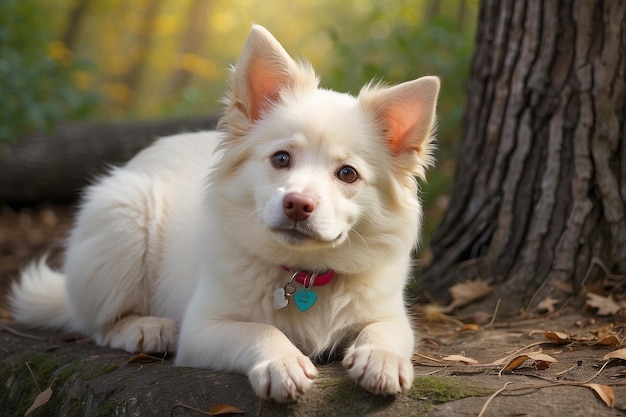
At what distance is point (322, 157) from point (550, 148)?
1909mm

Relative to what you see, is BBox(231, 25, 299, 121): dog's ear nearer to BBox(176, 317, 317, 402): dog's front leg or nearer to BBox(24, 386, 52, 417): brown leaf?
BBox(176, 317, 317, 402): dog's front leg

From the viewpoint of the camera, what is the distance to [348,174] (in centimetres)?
312

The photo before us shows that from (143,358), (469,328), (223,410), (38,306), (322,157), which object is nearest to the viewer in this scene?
(223,410)

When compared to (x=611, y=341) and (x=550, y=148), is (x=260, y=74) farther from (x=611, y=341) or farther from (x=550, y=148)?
(x=611, y=341)

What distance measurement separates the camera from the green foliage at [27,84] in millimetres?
6910

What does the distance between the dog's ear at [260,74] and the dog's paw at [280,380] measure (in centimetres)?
132

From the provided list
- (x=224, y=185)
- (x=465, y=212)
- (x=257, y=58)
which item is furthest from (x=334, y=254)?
Answer: (x=465, y=212)


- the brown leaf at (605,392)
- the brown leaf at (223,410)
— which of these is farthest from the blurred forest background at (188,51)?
the brown leaf at (605,392)

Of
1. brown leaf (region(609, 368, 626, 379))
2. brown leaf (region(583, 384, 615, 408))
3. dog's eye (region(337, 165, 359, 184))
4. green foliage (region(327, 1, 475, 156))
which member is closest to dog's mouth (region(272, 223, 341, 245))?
dog's eye (region(337, 165, 359, 184))

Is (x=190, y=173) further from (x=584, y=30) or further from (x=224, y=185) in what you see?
(x=584, y=30)

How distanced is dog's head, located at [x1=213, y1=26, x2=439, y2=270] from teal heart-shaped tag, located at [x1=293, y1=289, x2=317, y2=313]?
13cm

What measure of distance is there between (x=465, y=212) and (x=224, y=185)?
81.1 inches

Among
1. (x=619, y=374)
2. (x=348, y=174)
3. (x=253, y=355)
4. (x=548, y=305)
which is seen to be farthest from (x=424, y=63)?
(x=253, y=355)

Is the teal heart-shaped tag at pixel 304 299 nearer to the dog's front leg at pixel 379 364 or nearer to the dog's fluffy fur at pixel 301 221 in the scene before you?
the dog's fluffy fur at pixel 301 221
